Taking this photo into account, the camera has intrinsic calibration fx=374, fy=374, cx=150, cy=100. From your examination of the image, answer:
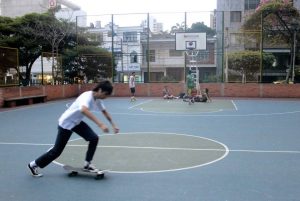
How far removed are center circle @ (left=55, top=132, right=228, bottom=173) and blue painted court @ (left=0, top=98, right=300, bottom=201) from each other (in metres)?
0.02

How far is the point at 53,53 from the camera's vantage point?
74.2ft

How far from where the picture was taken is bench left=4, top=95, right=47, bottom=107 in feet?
55.6

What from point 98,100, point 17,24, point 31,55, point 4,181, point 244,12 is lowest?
point 4,181

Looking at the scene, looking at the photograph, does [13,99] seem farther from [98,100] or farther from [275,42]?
[275,42]

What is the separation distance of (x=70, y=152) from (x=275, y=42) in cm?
2108

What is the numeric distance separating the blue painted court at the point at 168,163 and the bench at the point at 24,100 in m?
6.13

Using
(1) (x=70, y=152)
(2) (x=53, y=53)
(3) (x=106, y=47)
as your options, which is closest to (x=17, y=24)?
(2) (x=53, y=53)

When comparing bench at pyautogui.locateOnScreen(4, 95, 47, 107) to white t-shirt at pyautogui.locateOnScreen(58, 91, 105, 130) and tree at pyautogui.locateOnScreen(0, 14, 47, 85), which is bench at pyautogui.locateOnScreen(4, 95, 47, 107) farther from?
white t-shirt at pyautogui.locateOnScreen(58, 91, 105, 130)

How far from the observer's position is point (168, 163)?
6.37 meters

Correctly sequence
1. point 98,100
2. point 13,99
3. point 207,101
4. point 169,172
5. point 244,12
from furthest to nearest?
point 244,12 < point 207,101 < point 13,99 < point 169,172 < point 98,100

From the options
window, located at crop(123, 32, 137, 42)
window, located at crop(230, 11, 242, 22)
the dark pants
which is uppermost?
window, located at crop(230, 11, 242, 22)

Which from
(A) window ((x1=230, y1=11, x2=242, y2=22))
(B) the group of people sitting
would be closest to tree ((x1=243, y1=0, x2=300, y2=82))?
(B) the group of people sitting

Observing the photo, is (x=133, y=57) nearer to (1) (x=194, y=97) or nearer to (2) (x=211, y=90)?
(2) (x=211, y=90)

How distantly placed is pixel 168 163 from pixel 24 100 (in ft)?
45.2
